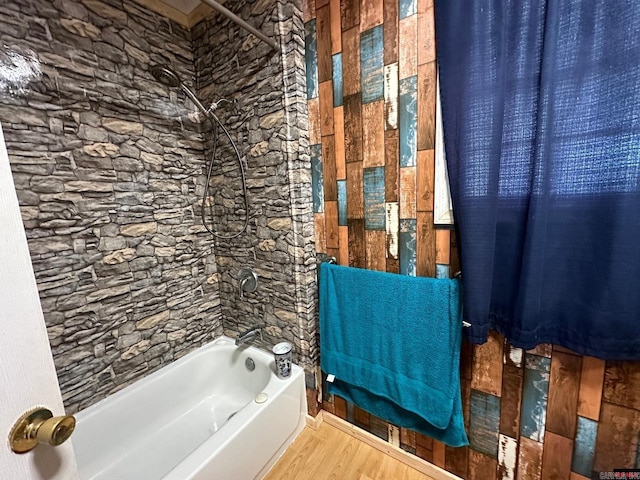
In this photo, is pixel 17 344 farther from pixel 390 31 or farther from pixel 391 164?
pixel 390 31

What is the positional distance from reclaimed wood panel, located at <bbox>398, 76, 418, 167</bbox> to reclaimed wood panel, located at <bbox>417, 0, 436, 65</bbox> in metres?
0.08

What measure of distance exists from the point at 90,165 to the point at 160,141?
0.38 metres

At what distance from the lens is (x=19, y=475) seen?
0.46 m

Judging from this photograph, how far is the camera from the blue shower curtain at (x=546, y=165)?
0.73 m

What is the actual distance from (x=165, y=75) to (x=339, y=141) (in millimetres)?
1068

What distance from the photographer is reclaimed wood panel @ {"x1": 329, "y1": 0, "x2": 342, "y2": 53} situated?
46.1 inches

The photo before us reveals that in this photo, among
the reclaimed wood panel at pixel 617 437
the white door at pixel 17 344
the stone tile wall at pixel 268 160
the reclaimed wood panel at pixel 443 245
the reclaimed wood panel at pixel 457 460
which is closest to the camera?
the white door at pixel 17 344

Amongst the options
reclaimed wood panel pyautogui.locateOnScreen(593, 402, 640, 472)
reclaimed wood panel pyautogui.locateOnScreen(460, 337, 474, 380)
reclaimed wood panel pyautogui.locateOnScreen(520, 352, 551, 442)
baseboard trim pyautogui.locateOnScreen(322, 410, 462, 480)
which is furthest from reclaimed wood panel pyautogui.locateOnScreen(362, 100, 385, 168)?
baseboard trim pyautogui.locateOnScreen(322, 410, 462, 480)

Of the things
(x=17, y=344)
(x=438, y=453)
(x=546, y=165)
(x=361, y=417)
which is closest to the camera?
(x=17, y=344)

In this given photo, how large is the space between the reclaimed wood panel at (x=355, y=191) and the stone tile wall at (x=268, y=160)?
232 mm

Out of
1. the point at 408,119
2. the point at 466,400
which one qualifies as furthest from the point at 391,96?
the point at 466,400

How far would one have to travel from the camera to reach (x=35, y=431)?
46 cm

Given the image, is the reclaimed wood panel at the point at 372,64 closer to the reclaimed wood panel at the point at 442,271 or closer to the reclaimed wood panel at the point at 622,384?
the reclaimed wood panel at the point at 442,271

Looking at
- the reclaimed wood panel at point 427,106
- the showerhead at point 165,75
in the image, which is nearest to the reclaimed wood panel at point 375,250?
the reclaimed wood panel at point 427,106
